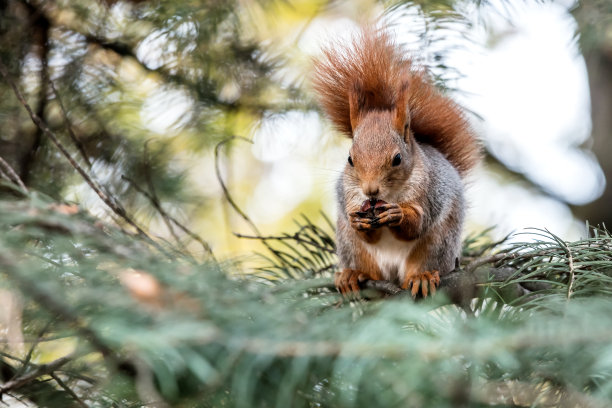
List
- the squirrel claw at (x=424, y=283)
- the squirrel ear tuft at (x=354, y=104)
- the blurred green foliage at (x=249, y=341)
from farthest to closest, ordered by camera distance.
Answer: the squirrel ear tuft at (x=354, y=104), the squirrel claw at (x=424, y=283), the blurred green foliage at (x=249, y=341)

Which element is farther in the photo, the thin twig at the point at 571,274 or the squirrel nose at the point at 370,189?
the squirrel nose at the point at 370,189

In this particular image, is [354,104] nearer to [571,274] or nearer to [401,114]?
[401,114]

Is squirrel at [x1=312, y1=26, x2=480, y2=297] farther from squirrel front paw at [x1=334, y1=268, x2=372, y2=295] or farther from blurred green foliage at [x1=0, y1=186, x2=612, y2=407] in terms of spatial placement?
blurred green foliage at [x1=0, y1=186, x2=612, y2=407]

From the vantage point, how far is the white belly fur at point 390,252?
1.57 m

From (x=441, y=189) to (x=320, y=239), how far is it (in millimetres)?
364

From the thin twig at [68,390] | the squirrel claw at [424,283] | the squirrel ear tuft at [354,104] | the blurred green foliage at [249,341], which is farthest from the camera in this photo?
the squirrel ear tuft at [354,104]

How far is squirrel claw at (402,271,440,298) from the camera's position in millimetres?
1356

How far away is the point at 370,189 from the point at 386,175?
10cm

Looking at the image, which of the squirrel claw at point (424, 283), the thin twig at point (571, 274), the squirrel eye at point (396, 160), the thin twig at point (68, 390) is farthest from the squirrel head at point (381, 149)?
the thin twig at point (68, 390)

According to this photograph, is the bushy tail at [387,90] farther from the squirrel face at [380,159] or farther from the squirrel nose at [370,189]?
the squirrel nose at [370,189]

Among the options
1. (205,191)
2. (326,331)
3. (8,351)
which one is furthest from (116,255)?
(205,191)

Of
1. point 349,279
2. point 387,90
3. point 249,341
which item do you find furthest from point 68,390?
point 387,90

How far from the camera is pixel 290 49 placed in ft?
5.90

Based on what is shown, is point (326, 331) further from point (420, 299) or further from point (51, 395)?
point (420, 299)
